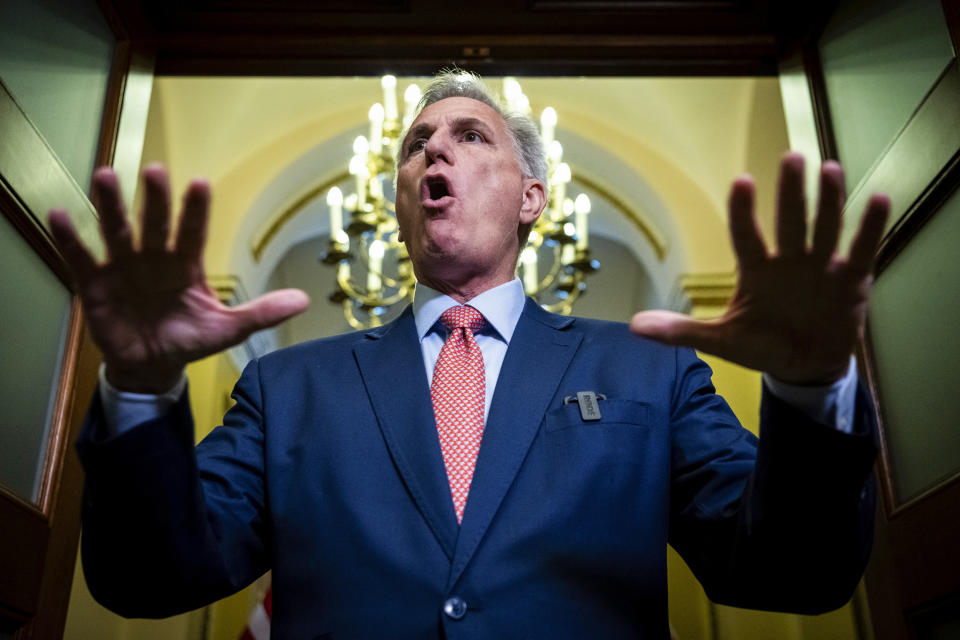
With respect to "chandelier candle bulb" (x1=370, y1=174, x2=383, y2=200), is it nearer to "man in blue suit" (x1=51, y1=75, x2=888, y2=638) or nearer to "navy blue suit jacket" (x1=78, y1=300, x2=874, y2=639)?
"man in blue suit" (x1=51, y1=75, x2=888, y2=638)

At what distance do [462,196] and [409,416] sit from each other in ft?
1.71

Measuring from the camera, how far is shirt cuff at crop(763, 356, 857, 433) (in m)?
1.02

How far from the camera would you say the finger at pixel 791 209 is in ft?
2.86

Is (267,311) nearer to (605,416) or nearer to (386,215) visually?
(605,416)

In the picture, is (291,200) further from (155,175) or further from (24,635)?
(155,175)

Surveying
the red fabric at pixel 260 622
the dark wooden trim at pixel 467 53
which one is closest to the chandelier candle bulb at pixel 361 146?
the dark wooden trim at pixel 467 53

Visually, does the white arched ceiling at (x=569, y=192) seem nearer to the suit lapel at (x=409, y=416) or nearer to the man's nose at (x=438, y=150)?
the man's nose at (x=438, y=150)

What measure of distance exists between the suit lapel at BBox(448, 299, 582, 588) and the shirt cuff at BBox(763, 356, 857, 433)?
37 cm

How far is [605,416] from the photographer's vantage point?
1336 millimetres

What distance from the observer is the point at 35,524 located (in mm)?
1714

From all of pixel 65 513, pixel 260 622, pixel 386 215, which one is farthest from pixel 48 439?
pixel 386 215

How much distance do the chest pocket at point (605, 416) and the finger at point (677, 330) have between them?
377 mm

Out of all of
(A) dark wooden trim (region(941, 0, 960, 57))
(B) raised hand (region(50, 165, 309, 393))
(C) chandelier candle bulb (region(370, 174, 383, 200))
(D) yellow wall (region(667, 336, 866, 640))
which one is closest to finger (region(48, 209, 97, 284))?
(B) raised hand (region(50, 165, 309, 393))

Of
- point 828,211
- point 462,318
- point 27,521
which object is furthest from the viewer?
point 27,521
